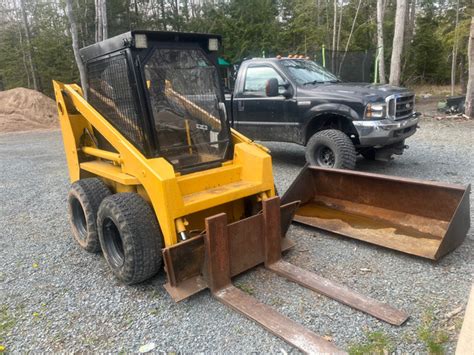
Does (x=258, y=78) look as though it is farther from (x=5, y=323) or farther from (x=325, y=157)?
(x=5, y=323)

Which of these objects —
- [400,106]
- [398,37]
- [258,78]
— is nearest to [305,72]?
[258,78]

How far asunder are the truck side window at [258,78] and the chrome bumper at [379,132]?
1855 millimetres

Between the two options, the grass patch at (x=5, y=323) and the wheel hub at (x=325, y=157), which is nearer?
the grass patch at (x=5, y=323)

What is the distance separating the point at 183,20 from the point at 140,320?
20272 millimetres

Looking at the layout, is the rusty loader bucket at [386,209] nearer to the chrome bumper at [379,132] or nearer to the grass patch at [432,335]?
the grass patch at [432,335]

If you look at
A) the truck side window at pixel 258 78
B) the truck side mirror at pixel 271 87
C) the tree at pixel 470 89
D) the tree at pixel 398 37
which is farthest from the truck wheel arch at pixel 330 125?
the tree at pixel 470 89

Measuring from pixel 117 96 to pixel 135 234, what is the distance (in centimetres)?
141

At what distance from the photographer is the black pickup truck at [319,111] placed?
6.43 meters

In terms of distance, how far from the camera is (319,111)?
6.82 meters

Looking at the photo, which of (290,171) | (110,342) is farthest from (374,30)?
(110,342)

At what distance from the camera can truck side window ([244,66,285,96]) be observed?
24.7 feet

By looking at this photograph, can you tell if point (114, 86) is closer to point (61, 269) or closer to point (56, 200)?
point (61, 269)

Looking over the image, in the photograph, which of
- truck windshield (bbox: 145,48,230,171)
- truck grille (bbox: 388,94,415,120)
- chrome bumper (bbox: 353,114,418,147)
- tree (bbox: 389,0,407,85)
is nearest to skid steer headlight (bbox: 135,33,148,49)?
truck windshield (bbox: 145,48,230,171)

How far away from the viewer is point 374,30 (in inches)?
870
